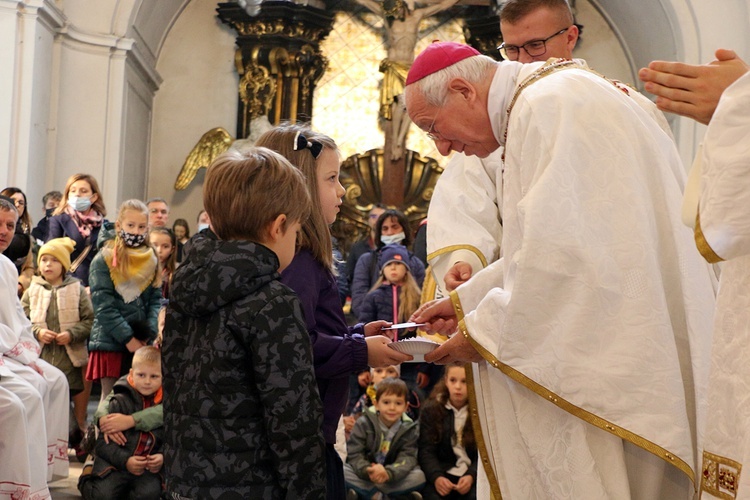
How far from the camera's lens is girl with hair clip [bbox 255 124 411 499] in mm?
2922

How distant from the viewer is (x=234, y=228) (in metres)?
2.63

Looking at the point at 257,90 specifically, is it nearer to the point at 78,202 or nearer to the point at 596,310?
the point at 78,202

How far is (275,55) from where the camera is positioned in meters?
12.9

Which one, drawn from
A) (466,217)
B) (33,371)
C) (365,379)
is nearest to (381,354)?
(466,217)

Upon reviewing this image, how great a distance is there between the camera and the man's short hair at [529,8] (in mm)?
3914

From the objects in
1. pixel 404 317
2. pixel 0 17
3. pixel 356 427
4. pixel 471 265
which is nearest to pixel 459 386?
pixel 356 427

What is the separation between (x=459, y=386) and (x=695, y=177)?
393 centimetres

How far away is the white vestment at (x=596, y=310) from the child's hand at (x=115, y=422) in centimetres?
323

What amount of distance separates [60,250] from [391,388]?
2548mm

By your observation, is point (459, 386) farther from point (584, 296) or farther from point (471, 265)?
point (584, 296)

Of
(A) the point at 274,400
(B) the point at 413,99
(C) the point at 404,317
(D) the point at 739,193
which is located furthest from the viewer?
(C) the point at 404,317

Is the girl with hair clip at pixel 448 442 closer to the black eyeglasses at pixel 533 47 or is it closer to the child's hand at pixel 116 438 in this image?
the child's hand at pixel 116 438

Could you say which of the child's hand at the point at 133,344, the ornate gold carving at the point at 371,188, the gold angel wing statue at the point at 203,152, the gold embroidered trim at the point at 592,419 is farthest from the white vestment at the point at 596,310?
the gold angel wing statue at the point at 203,152

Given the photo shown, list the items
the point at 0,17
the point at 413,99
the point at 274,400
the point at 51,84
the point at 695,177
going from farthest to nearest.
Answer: the point at 51,84
the point at 0,17
the point at 413,99
the point at 274,400
the point at 695,177
